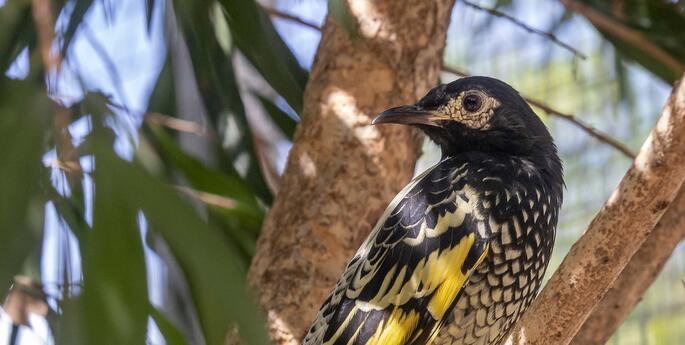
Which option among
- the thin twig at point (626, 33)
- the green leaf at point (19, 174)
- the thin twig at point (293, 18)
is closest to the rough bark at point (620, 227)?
the green leaf at point (19, 174)

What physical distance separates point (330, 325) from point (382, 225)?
325mm

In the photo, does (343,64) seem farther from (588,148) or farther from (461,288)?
(588,148)

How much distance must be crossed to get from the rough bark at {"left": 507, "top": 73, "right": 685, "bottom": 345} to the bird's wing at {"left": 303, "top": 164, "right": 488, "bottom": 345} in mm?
433

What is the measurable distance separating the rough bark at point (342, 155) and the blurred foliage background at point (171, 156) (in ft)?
0.49

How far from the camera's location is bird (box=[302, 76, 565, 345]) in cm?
290

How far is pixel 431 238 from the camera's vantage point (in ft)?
9.80

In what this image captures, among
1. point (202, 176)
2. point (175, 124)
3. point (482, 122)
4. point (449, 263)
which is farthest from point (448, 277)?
point (175, 124)

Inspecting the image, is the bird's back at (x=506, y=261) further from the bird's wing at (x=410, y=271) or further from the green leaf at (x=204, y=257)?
the green leaf at (x=204, y=257)

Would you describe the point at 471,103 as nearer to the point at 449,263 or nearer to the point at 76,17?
the point at 449,263

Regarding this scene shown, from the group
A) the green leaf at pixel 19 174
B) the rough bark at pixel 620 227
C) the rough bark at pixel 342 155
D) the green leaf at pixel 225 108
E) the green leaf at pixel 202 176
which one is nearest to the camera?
the green leaf at pixel 19 174

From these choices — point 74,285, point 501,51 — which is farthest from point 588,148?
point 74,285

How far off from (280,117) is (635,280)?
1340 millimetres

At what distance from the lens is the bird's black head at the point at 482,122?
337 centimetres

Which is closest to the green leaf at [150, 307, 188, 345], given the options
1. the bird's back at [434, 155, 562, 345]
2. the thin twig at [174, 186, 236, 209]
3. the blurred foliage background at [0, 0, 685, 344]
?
the blurred foliage background at [0, 0, 685, 344]
